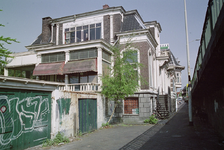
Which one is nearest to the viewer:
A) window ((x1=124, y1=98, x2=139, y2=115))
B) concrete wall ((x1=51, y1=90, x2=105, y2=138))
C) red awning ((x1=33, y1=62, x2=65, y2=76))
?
concrete wall ((x1=51, y1=90, x2=105, y2=138))

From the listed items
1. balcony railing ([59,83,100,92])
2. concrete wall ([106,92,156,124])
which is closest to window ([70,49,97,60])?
balcony railing ([59,83,100,92])

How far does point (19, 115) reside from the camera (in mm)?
8164

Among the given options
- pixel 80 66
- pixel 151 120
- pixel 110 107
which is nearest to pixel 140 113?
pixel 151 120

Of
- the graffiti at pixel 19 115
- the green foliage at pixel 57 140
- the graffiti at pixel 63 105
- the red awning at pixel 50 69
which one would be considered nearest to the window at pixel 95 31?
the red awning at pixel 50 69

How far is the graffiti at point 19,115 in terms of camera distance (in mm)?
7480

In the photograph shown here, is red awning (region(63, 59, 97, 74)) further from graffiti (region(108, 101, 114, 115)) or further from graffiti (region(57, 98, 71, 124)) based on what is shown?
graffiti (region(57, 98, 71, 124))

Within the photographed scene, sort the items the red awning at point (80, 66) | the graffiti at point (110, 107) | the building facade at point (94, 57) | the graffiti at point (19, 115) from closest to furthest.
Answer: the graffiti at point (19, 115)
the graffiti at point (110, 107)
the red awning at point (80, 66)
the building facade at point (94, 57)

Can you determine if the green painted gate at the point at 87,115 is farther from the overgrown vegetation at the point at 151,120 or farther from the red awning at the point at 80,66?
the overgrown vegetation at the point at 151,120

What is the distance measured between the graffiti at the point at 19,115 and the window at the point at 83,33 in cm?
1399

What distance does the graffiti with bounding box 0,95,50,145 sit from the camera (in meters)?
7.48

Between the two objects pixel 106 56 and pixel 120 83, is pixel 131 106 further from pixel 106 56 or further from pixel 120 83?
pixel 106 56

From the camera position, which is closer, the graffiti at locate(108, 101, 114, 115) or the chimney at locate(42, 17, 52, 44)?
the graffiti at locate(108, 101, 114, 115)

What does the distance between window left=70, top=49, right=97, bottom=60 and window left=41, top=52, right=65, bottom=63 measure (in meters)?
1.16

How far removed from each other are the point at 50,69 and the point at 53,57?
1478 mm
